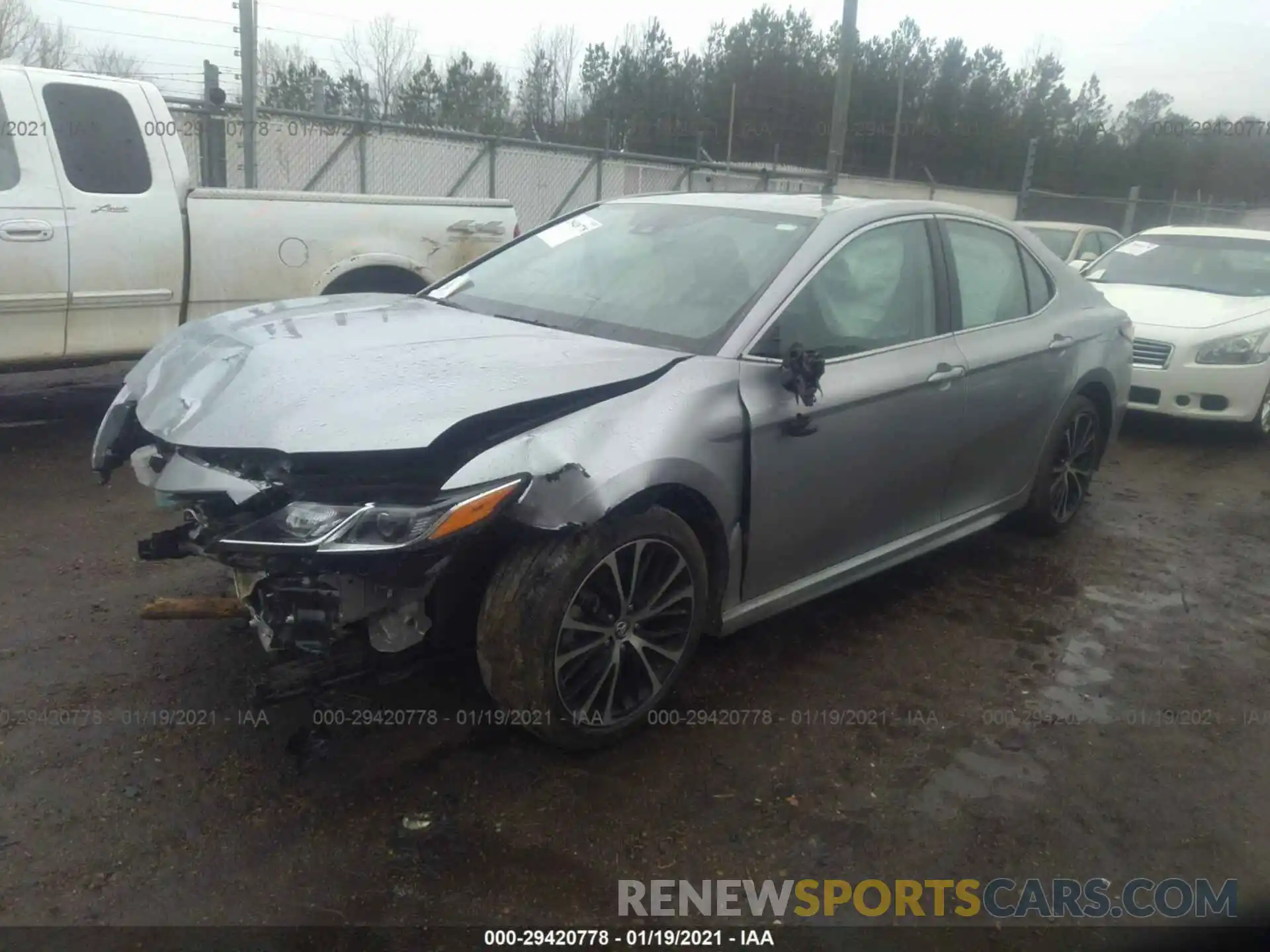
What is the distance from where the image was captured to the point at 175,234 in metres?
6.00

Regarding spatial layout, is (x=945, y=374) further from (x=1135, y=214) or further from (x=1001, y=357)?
(x=1135, y=214)

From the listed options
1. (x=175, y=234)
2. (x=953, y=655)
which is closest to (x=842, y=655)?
(x=953, y=655)

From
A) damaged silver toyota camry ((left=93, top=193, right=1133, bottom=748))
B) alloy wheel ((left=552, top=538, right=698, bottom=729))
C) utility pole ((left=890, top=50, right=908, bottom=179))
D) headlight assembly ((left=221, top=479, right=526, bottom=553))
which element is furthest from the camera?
utility pole ((left=890, top=50, right=908, bottom=179))

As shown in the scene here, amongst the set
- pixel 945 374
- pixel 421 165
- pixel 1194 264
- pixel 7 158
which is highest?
pixel 421 165

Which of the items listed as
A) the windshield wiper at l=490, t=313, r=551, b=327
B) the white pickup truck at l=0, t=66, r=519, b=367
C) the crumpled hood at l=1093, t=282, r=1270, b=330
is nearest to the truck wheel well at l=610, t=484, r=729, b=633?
the windshield wiper at l=490, t=313, r=551, b=327

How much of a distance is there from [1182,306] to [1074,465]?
11.8ft

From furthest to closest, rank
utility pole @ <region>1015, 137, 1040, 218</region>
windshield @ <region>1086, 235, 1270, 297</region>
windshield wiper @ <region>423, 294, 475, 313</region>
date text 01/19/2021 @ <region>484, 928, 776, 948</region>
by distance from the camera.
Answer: utility pole @ <region>1015, 137, 1040, 218</region> < windshield @ <region>1086, 235, 1270, 297</region> < windshield wiper @ <region>423, 294, 475, 313</region> < date text 01/19/2021 @ <region>484, 928, 776, 948</region>

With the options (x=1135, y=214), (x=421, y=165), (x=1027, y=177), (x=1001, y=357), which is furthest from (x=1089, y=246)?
(x=1135, y=214)

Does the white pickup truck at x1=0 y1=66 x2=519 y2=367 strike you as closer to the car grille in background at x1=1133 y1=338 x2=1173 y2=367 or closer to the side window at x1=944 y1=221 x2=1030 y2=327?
the side window at x1=944 y1=221 x2=1030 y2=327

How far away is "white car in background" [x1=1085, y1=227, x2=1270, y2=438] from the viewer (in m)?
7.40

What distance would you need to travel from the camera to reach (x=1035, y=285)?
4.85 metres

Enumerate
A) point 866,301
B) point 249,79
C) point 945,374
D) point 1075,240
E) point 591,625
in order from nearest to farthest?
point 591,625 < point 866,301 < point 945,374 < point 249,79 < point 1075,240

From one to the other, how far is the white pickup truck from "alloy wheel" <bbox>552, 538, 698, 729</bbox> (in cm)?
412

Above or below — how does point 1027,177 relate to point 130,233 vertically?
above
